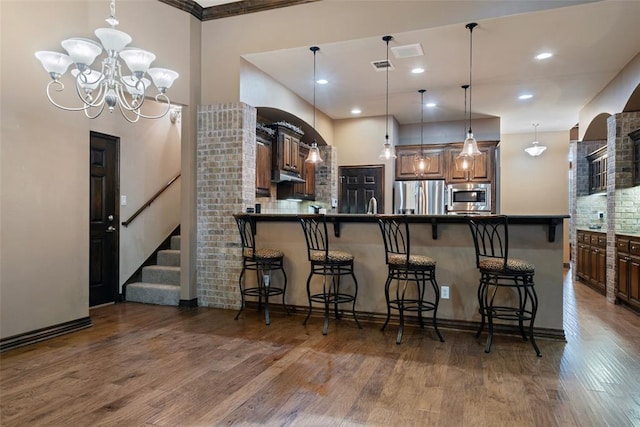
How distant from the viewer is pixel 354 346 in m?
3.23

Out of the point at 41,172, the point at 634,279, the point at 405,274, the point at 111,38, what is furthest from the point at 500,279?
the point at 41,172

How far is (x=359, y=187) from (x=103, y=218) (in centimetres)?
433

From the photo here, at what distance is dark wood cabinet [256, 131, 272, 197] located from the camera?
204 inches

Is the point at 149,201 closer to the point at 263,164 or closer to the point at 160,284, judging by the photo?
the point at 160,284

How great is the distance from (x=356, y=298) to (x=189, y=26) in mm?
3685

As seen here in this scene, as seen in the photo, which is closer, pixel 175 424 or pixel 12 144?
pixel 175 424

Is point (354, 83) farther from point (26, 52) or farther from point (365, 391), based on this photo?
point (365, 391)

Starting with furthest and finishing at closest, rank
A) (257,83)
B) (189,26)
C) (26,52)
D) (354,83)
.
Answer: (354,83) → (257,83) → (189,26) → (26,52)

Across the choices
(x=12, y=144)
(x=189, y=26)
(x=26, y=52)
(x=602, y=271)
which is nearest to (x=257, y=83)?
(x=189, y=26)

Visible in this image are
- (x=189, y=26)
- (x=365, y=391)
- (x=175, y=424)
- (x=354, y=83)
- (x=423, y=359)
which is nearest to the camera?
(x=175, y=424)

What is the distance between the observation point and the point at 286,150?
18.9 feet

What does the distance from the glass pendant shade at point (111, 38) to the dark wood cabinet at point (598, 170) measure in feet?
20.6

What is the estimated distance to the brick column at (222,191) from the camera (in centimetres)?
449

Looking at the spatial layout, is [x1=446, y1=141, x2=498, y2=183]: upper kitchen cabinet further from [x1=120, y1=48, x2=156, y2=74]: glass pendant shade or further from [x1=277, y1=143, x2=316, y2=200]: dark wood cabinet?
[x1=120, y1=48, x2=156, y2=74]: glass pendant shade
